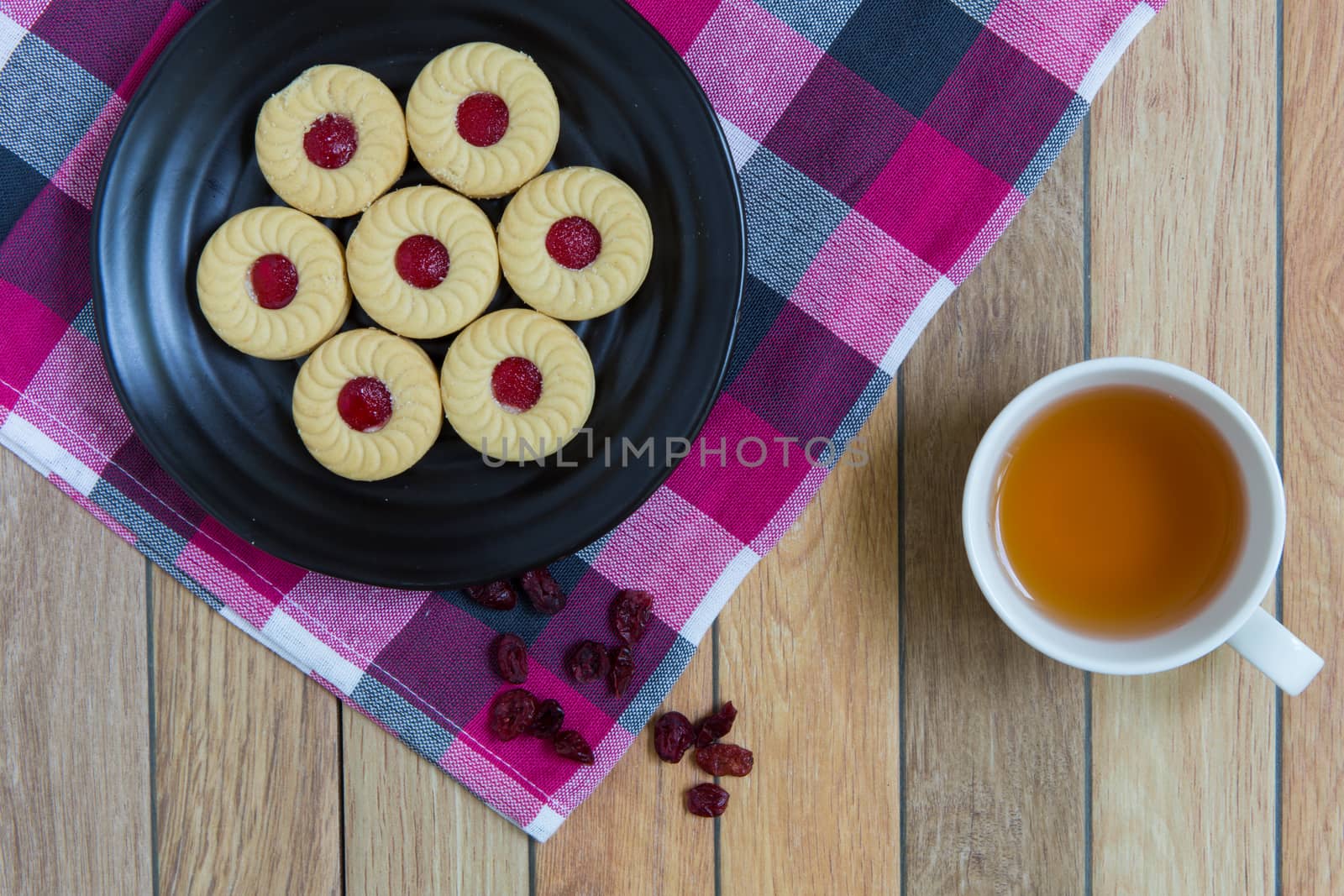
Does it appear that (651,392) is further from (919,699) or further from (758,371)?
(919,699)

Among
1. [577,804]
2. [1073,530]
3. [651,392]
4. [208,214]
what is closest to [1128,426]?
[1073,530]

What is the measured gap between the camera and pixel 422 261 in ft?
2.93

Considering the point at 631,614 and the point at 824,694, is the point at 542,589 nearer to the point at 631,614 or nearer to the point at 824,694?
the point at 631,614

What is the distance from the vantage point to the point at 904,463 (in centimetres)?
99

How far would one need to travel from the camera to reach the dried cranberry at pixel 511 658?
3.14 feet

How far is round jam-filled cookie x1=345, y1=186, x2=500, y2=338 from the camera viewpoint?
0.90 metres

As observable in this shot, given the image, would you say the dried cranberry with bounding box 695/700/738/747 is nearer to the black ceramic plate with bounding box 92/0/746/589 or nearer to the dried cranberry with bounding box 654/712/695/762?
the dried cranberry with bounding box 654/712/695/762

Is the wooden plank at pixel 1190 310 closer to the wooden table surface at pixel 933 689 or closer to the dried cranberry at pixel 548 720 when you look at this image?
the wooden table surface at pixel 933 689

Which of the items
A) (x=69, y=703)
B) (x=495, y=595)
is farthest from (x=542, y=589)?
(x=69, y=703)

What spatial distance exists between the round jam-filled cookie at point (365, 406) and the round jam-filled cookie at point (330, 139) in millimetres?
139

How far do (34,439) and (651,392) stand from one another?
0.62m

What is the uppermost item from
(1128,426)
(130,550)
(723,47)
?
(723,47)

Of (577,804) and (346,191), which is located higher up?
(346,191)

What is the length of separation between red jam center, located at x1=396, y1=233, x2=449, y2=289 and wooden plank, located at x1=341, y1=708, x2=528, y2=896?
1.51ft
